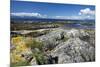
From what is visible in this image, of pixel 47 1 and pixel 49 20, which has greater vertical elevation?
pixel 47 1

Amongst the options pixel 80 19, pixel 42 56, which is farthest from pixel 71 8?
pixel 42 56

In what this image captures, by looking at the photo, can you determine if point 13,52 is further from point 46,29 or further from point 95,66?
point 95,66

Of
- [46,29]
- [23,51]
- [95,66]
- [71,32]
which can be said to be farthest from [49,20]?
[95,66]

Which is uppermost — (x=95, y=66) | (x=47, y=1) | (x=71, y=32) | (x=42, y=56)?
(x=47, y=1)
